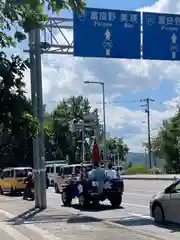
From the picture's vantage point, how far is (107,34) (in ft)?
67.6

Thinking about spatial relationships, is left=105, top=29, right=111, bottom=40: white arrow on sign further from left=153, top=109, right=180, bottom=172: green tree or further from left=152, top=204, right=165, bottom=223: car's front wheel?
left=153, top=109, right=180, bottom=172: green tree

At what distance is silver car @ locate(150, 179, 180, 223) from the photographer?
1309 centimetres

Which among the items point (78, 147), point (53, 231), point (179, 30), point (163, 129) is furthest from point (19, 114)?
point (78, 147)

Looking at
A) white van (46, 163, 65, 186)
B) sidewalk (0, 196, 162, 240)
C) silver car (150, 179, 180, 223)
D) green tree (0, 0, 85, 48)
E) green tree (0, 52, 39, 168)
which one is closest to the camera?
green tree (0, 0, 85, 48)

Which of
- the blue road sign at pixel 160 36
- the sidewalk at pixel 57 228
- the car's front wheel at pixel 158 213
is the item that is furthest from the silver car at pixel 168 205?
the blue road sign at pixel 160 36

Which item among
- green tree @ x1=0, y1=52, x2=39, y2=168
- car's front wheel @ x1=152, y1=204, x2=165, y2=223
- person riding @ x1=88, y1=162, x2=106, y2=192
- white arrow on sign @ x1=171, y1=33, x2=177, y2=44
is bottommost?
car's front wheel @ x1=152, y1=204, x2=165, y2=223

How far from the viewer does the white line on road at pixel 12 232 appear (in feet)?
37.7

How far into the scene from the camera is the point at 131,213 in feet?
56.4

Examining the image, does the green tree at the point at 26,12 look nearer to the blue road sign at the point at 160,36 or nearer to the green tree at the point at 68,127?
the blue road sign at the point at 160,36

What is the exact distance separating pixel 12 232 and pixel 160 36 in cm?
1201

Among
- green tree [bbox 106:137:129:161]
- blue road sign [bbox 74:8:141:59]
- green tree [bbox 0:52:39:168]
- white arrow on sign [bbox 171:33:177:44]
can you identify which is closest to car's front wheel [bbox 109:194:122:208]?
blue road sign [bbox 74:8:141:59]

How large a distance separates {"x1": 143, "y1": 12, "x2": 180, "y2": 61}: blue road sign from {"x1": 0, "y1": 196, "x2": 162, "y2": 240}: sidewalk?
8401 mm

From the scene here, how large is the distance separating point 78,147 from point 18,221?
70.2 meters

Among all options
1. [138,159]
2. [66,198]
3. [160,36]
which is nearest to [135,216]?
[66,198]
